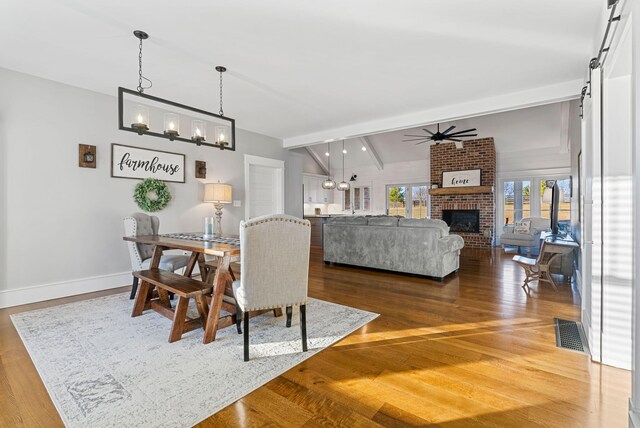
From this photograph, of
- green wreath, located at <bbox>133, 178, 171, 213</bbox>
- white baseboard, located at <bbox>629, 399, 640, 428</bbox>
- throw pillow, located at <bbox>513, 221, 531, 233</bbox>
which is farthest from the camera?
throw pillow, located at <bbox>513, 221, 531, 233</bbox>

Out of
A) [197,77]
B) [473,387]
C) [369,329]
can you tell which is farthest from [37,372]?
[197,77]

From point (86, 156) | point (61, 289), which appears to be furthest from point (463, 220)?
point (61, 289)

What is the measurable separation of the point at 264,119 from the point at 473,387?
14.9 feet

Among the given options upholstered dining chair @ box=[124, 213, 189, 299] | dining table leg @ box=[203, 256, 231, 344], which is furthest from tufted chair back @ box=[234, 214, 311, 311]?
upholstered dining chair @ box=[124, 213, 189, 299]

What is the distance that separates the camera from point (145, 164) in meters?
4.18

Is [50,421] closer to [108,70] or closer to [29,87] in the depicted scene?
[108,70]

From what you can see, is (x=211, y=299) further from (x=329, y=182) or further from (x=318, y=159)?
(x=318, y=159)

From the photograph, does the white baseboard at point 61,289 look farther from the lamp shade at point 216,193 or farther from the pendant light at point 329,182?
the pendant light at point 329,182

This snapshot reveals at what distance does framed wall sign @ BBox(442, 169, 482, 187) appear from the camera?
7.79 metres

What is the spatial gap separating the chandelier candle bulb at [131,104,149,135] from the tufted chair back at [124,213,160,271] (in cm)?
136

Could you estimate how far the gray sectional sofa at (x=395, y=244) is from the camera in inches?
170

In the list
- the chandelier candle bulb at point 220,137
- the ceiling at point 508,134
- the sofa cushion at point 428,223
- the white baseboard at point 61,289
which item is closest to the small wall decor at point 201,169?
the white baseboard at point 61,289

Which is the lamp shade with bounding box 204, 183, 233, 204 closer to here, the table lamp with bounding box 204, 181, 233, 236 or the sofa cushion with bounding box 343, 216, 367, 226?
the table lamp with bounding box 204, 181, 233, 236

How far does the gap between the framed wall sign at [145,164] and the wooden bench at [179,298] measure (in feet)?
5.66
